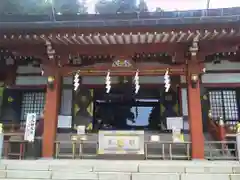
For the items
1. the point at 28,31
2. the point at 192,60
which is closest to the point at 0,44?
the point at 28,31

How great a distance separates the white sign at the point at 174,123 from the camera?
11.2 meters

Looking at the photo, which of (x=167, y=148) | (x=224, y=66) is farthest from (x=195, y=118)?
(x=224, y=66)

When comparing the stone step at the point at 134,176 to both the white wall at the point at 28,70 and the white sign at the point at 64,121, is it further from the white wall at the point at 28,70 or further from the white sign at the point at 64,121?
the white wall at the point at 28,70

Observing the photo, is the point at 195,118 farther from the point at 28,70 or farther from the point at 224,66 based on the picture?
the point at 28,70

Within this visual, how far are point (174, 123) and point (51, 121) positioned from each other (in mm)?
4979

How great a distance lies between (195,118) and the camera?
29.9ft

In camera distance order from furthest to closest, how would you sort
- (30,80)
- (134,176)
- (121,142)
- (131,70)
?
(30,80), (131,70), (121,142), (134,176)

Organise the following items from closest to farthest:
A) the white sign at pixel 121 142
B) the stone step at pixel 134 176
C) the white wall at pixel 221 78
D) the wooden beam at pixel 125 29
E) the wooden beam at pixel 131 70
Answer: the stone step at pixel 134 176 < the wooden beam at pixel 125 29 < the white sign at pixel 121 142 < the wooden beam at pixel 131 70 < the white wall at pixel 221 78

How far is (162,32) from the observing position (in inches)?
319

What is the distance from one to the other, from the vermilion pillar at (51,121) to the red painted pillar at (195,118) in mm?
4566

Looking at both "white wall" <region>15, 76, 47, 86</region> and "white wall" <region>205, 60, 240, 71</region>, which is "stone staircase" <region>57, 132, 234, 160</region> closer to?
"white wall" <region>15, 76, 47, 86</region>

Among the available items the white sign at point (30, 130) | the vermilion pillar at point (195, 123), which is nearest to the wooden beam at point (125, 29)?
the vermilion pillar at point (195, 123)

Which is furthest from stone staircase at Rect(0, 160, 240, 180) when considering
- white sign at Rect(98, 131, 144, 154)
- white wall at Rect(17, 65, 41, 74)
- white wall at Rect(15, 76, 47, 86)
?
white wall at Rect(17, 65, 41, 74)

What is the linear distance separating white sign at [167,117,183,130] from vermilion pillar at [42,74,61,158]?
4.68 metres
